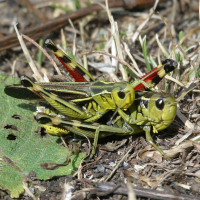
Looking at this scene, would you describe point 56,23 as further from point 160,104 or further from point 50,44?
point 160,104

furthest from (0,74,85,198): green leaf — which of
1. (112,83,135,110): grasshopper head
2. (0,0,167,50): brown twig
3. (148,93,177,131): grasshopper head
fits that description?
(0,0,167,50): brown twig

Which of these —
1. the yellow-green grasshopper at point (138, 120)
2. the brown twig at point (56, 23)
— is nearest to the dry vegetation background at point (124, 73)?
the brown twig at point (56, 23)

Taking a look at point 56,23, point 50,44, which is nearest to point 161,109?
point 50,44

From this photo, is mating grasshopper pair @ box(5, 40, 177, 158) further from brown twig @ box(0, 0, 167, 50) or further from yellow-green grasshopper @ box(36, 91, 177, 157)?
brown twig @ box(0, 0, 167, 50)

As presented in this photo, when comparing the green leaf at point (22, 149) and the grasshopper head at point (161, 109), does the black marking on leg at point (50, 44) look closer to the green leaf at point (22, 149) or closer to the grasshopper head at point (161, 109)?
the green leaf at point (22, 149)

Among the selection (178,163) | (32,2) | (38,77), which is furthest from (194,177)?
(32,2)

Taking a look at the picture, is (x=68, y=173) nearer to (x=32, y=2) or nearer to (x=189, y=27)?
(x=189, y=27)
